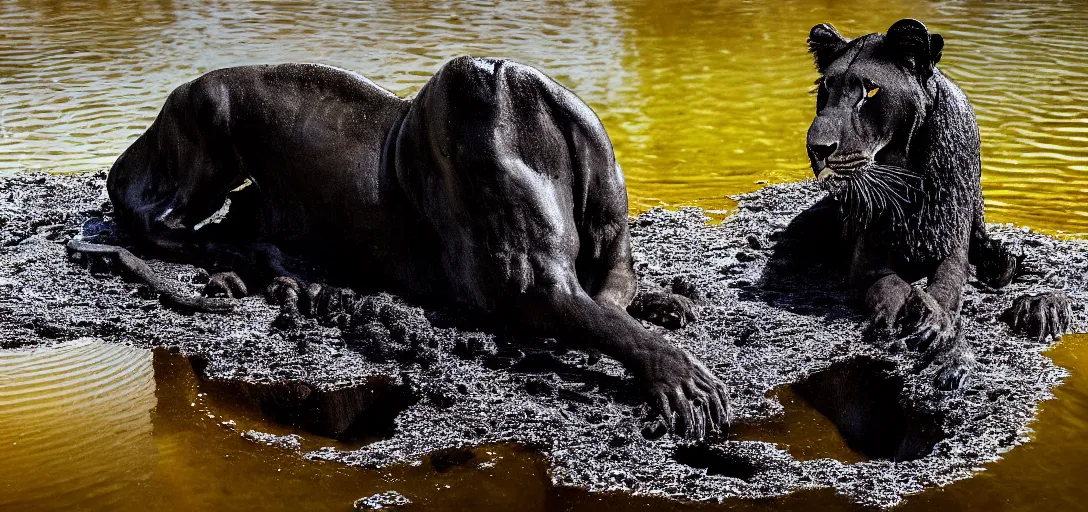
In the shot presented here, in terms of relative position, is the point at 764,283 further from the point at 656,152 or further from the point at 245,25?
the point at 245,25

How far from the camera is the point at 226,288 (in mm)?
4191

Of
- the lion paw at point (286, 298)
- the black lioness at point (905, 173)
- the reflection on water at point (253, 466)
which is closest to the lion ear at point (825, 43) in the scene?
the black lioness at point (905, 173)

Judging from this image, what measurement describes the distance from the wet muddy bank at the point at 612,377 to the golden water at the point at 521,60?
0.30 ft

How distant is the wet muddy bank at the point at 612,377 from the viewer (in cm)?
289

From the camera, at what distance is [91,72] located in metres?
8.59

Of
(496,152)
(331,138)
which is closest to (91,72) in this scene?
(331,138)

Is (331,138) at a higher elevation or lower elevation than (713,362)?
higher

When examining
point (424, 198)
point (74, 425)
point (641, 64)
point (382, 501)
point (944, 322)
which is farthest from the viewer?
point (641, 64)

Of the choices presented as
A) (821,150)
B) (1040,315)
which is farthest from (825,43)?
(1040,315)

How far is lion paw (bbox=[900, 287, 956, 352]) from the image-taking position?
139 inches

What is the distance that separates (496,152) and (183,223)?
65.7 inches

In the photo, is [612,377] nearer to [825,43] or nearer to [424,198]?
[424,198]

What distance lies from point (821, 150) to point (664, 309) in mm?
709

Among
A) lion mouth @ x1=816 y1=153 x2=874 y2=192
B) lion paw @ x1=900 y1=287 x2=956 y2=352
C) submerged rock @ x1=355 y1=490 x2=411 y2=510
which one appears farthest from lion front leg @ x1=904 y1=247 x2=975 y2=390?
submerged rock @ x1=355 y1=490 x2=411 y2=510
